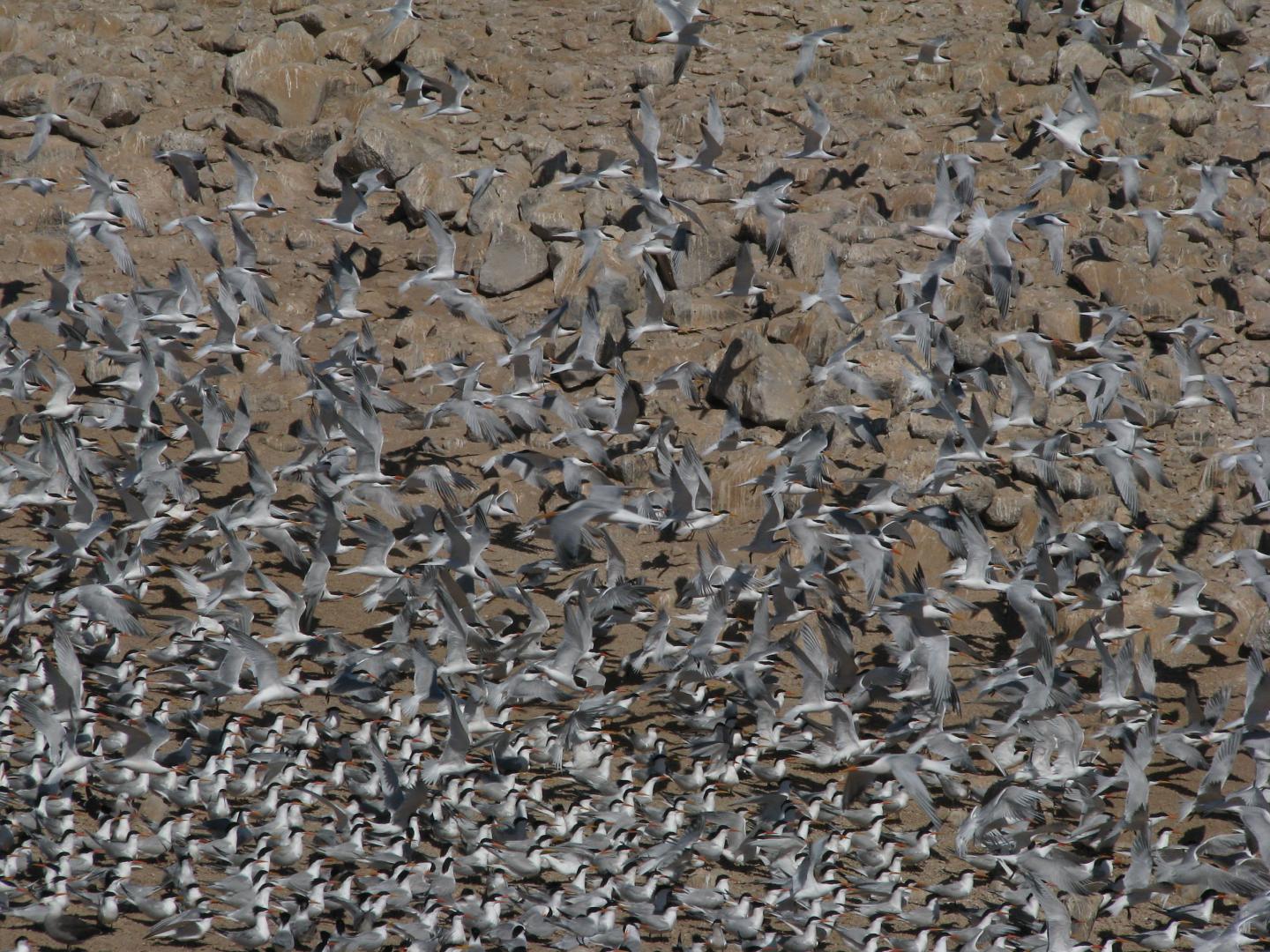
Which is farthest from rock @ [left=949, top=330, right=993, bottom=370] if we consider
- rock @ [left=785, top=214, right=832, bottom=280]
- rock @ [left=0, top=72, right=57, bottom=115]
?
rock @ [left=0, top=72, right=57, bottom=115]

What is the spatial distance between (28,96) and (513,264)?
11801 mm

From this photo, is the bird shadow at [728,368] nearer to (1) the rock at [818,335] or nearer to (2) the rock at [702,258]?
(1) the rock at [818,335]

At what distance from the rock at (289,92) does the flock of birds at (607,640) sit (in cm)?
467

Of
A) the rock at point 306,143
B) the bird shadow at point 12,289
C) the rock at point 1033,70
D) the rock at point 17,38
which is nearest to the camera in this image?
the bird shadow at point 12,289

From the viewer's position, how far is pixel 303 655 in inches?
821

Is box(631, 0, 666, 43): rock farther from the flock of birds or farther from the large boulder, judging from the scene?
the large boulder

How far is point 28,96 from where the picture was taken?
1277 inches

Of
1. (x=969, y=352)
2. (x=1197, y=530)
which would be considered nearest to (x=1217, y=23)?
(x=969, y=352)

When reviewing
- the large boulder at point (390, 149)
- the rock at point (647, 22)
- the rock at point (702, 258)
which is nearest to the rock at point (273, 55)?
the large boulder at point (390, 149)

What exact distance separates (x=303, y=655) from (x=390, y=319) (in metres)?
9.26

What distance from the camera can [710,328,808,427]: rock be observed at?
80.5 feet

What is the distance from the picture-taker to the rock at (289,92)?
3241cm

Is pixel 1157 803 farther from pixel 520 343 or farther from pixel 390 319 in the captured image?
pixel 390 319

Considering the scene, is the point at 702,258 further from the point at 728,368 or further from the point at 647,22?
the point at 647,22
